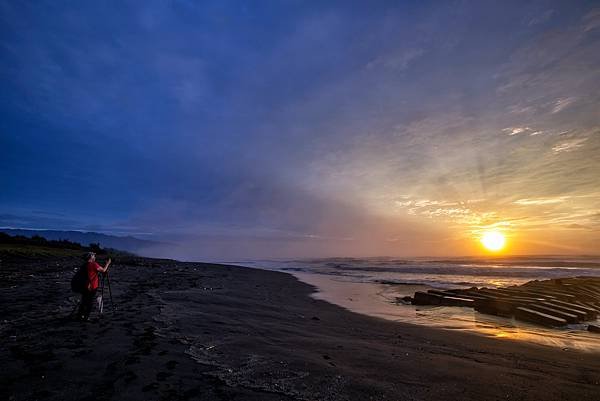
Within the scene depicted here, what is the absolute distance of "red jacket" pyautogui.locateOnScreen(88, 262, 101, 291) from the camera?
9.22 metres

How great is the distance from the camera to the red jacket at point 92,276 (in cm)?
922

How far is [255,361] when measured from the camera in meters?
6.15

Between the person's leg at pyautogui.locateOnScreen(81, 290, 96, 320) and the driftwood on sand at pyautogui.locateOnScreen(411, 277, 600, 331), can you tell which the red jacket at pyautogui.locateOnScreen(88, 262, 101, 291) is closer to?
the person's leg at pyautogui.locateOnScreen(81, 290, 96, 320)

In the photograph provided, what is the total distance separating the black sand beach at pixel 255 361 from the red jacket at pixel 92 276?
95 cm

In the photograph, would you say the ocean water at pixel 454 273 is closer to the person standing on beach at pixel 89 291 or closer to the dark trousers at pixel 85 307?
the person standing on beach at pixel 89 291

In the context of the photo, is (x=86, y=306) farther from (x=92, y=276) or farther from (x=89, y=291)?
(x=92, y=276)

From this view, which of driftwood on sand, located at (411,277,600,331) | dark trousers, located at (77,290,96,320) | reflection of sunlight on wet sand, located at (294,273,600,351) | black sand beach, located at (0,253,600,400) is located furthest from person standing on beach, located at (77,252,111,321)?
driftwood on sand, located at (411,277,600,331)

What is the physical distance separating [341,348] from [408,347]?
1845 millimetres

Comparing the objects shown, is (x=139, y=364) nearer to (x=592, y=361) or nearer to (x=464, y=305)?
(x=592, y=361)

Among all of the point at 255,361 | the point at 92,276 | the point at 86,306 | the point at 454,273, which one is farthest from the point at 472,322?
the point at 454,273

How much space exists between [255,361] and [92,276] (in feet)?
20.7

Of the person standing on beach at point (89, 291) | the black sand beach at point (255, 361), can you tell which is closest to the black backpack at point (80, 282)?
the person standing on beach at point (89, 291)

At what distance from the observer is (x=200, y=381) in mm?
5059

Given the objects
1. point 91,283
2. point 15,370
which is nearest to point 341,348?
point 15,370
